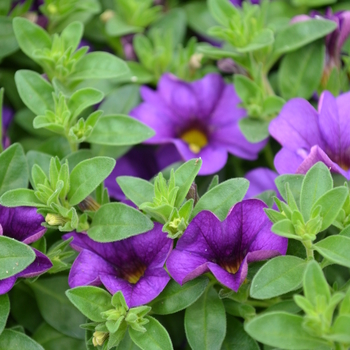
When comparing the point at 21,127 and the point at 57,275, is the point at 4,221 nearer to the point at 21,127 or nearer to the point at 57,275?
the point at 57,275

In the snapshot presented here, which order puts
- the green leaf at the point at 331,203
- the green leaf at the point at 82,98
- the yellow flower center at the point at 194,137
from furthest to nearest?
1. the yellow flower center at the point at 194,137
2. the green leaf at the point at 82,98
3. the green leaf at the point at 331,203

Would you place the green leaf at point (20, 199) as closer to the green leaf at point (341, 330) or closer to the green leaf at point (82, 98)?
the green leaf at point (82, 98)

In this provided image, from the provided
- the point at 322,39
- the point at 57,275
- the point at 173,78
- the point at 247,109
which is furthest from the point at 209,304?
the point at 322,39

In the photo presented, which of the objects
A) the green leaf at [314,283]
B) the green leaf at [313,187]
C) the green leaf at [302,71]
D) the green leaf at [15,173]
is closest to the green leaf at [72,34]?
the green leaf at [15,173]

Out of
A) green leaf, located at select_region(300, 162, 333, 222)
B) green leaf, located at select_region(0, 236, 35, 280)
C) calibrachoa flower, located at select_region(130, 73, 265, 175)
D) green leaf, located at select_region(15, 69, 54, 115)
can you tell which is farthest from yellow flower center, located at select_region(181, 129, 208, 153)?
green leaf, located at select_region(0, 236, 35, 280)

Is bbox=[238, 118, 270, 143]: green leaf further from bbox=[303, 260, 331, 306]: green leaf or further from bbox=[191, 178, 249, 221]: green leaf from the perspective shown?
bbox=[303, 260, 331, 306]: green leaf
